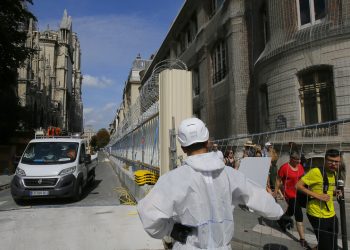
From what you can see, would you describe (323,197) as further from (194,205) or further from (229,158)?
(194,205)

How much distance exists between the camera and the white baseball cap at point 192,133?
2.47 meters

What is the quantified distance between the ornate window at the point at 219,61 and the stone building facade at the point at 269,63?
0.21 feet

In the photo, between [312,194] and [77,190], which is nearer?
[312,194]

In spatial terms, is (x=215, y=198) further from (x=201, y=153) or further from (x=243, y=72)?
(x=243, y=72)

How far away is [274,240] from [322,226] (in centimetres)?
138

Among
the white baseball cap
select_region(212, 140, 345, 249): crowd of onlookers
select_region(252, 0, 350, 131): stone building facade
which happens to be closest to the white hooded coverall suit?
the white baseball cap

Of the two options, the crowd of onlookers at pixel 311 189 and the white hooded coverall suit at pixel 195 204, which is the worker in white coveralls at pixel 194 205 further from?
the crowd of onlookers at pixel 311 189

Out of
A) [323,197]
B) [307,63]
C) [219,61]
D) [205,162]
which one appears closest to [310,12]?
[307,63]

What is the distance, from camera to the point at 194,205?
2307mm

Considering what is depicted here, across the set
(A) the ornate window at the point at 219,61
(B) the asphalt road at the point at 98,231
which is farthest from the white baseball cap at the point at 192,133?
(A) the ornate window at the point at 219,61

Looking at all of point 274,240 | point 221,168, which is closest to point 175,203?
point 221,168

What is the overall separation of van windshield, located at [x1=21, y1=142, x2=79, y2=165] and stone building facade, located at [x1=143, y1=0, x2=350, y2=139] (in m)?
8.07

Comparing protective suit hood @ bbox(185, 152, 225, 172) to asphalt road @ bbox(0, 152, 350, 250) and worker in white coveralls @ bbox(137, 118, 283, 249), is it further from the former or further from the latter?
asphalt road @ bbox(0, 152, 350, 250)

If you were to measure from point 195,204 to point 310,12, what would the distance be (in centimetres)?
1280
